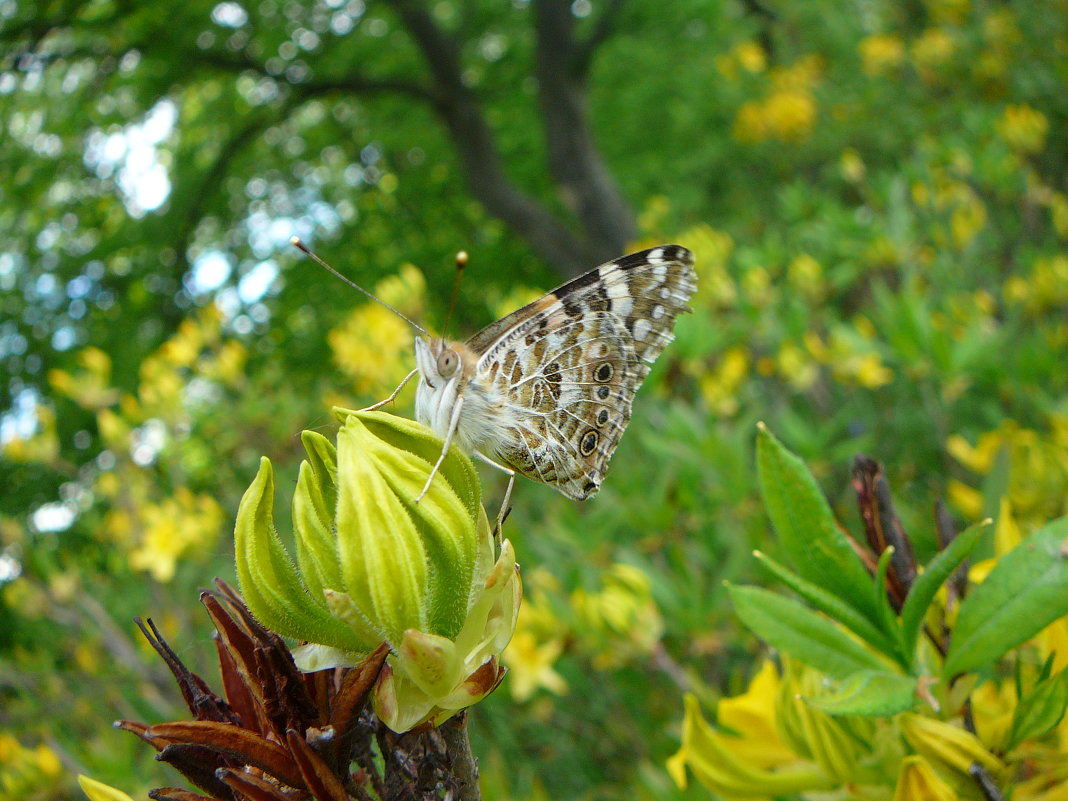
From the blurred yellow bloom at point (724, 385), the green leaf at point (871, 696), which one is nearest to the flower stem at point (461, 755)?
the green leaf at point (871, 696)

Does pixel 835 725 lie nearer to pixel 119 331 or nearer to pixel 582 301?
pixel 582 301

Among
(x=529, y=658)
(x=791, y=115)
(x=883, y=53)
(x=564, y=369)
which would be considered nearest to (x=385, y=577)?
→ (x=564, y=369)

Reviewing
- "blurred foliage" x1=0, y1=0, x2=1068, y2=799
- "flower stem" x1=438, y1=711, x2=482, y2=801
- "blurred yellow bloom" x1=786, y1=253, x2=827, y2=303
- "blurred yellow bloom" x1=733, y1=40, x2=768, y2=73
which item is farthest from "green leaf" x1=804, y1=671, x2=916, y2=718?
"blurred yellow bloom" x1=733, y1=40, x2=768, y2=73

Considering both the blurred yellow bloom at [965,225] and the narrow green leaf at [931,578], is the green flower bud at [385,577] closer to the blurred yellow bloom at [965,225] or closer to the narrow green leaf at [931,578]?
the narrow green leaf at [931,578]

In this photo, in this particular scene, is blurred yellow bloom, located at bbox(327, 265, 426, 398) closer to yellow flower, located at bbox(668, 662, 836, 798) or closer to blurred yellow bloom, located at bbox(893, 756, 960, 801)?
yellow flower, located at bbox(668, 662, 836, 798)

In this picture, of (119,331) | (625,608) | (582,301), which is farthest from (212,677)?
(119,331)

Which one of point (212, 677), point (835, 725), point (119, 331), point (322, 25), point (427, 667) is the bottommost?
point (119, 331)

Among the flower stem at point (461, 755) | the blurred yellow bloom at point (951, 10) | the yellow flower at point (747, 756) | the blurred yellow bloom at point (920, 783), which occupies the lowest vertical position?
the blurred yellow bloom at point (951, 10)
